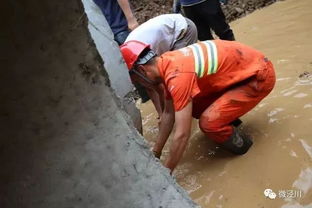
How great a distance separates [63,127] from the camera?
178cm

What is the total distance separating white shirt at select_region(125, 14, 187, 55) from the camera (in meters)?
3.65

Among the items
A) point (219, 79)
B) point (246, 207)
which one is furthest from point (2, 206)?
point (219, 79)

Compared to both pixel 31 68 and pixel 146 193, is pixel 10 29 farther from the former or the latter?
pixel 146 193

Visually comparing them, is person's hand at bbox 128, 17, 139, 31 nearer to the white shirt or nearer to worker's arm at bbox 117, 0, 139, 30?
worker's arm at bbox 117, 0, 139, 30

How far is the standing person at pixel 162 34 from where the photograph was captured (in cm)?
366

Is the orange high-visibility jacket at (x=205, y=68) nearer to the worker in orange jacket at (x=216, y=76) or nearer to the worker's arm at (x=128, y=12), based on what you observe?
the worker in orange jacket at (x=216, y=76)

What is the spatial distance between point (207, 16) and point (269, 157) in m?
2.01

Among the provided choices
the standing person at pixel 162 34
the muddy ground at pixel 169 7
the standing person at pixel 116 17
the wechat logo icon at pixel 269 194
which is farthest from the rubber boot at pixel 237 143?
the muddy ground at pixel 169 7

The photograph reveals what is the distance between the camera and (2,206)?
1.83 metres

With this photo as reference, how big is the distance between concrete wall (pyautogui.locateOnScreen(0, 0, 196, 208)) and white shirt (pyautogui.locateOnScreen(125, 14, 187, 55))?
179 centimetres

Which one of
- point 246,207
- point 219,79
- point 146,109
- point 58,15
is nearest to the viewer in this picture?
point 58,15

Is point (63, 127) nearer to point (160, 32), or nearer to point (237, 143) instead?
point (237, 143)

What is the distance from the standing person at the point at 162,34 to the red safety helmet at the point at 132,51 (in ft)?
1.08

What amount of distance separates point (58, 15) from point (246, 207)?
5.19 ft
